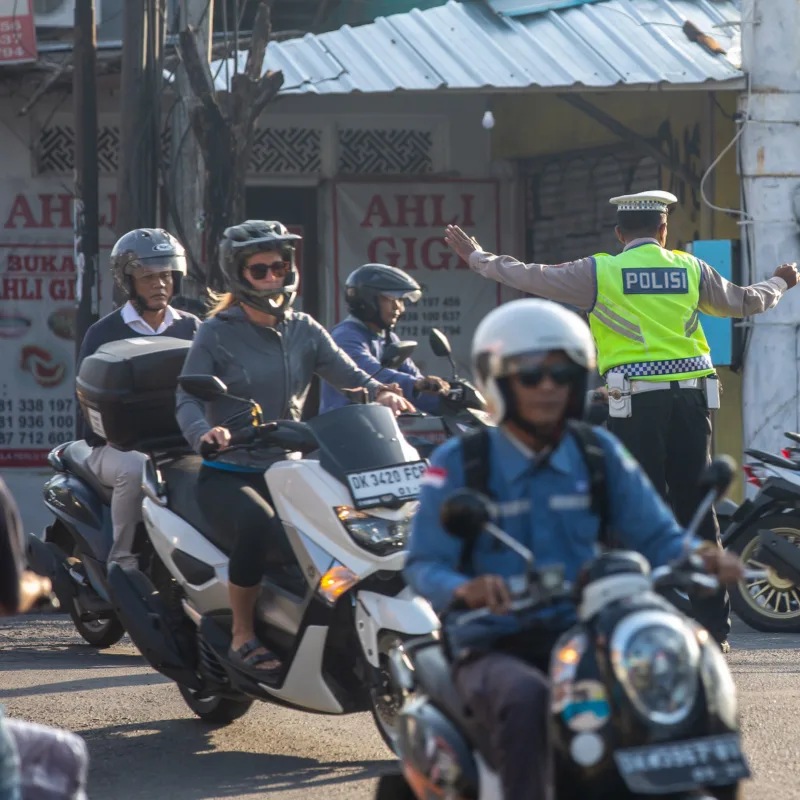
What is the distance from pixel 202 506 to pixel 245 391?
0.48m

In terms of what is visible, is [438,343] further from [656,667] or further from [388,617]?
[656,667]

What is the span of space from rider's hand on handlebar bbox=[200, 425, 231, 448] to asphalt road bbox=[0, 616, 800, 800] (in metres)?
1.14

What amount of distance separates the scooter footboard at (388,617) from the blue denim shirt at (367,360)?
2.77 metres

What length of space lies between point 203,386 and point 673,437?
113 inches

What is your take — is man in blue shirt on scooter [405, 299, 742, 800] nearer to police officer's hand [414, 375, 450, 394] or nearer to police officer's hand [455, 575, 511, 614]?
police officer's hand [455, 575, 511, 614]

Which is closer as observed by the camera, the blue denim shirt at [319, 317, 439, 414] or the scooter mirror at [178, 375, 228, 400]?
the scooter mirror at [178, 375, 228, 400]

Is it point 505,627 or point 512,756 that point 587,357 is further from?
point 512,756

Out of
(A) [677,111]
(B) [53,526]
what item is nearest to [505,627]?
(B) [53,526]

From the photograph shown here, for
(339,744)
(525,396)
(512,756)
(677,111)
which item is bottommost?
(339,744)

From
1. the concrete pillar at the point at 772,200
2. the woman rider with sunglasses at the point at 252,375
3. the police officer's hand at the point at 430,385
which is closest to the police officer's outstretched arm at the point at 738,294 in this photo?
→ the police officer's hand at the point at 430,385

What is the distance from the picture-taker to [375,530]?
576 centimetres

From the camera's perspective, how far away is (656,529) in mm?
3984

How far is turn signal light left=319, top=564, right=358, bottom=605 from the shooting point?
5707 mm

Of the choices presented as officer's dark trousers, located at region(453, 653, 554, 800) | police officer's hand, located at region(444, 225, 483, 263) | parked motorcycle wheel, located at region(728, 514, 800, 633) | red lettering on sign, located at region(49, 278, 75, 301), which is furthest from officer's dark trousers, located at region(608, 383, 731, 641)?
red lettering on sign, located at region(49, 278, 75, 301)
